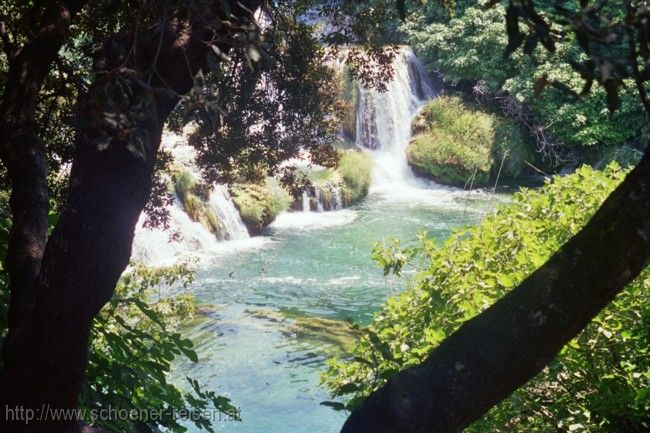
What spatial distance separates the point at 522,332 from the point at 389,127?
21026mm

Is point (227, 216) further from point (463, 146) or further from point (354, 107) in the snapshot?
point (463, 146)

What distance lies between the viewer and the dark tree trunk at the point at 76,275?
213 centimetres

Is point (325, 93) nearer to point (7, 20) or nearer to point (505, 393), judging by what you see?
point (7, 20)

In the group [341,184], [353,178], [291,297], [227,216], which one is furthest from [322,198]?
[291,297]

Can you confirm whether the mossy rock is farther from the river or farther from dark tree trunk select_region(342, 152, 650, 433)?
dark tree trunk select_region(342, 152, 650, 433)

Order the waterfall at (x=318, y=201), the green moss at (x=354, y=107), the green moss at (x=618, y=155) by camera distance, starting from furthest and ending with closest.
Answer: the green moss at (x=354, y=107) < the green moss at (x=618, y=155) < the waterfall at (x=318, y=201)

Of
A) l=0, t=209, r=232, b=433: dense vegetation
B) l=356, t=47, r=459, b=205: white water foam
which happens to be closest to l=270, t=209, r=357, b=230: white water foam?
l=356, t=47, r=459, b=205: white water foam

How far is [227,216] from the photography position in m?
15.5

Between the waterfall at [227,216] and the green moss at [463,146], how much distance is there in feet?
24.8

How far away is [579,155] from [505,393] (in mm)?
20818

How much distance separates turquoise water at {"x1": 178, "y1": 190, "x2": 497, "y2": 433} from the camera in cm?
824

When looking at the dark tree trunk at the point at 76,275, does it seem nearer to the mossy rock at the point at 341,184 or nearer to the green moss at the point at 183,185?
the green moss at the point at 183,185

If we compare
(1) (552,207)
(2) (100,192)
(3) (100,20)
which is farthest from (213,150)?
(2) (100,192)

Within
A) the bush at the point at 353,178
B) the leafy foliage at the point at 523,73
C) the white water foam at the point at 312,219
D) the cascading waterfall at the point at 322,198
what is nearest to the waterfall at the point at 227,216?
the white water foam at the point at 312,219
